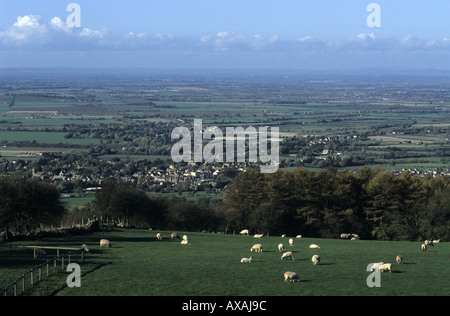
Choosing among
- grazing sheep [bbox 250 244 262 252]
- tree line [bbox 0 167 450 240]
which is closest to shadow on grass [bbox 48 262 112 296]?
grazing sheep [bbox 250 244 262 252]

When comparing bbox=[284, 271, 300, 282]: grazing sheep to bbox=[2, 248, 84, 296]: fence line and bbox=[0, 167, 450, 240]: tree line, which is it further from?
bbox=[0, 167, 450, 240]: tree line

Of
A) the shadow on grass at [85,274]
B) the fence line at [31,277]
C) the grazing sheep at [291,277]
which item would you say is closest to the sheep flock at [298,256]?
the grazing sheep at [291,277]

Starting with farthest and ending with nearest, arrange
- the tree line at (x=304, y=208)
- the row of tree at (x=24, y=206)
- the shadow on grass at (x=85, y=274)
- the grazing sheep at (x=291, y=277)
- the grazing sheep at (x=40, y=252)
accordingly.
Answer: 1. the tree line at (x=304, y=208)
2. the row of tree at (x=24, y=206)
3. the grazing sheep at (x=40, y=252)
4. the grazing sheep at (x=291, y=277)
5. the shadow on grass at (x=85, y=274)

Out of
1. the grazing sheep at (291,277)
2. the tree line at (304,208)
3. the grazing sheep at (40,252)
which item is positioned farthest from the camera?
the tree line at (304,208)

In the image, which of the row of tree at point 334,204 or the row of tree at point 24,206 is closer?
the row of tree at point 24,206

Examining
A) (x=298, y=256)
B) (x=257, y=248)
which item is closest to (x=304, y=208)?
(x=257, y=248)

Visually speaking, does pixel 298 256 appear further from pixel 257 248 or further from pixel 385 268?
pixel 385 268

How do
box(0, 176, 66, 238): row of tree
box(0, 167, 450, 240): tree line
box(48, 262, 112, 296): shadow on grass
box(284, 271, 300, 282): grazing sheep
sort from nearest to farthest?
box(48, 262, 112, 296): shadow on grass < box(284, 271, 300, 282): grazing sheep < box(0, 176, 66, 238): row of tree < box(0, 167, 450, 240): tree line

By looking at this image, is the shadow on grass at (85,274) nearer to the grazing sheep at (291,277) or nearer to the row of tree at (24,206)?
the grazing sheep at (291,277)

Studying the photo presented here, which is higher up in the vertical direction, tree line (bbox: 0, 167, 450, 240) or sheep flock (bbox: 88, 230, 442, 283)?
sheep flock (bbox: 88, 230, 442, 283)
